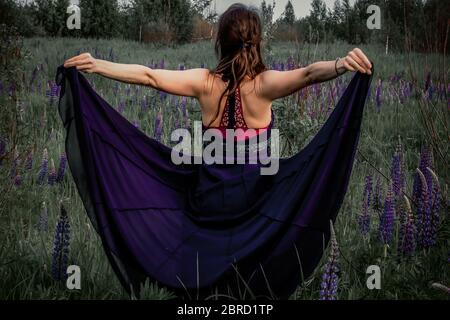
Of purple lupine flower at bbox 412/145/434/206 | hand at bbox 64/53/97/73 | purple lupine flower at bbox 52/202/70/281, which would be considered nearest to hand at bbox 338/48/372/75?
purple lupine flower at bbox 412/145/434/206

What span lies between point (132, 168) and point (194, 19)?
1525cm

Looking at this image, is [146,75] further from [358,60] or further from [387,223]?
[387,223]

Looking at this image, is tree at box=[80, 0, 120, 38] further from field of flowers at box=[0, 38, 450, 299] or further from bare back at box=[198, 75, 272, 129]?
bare back at box=[198, 75, 272, 129]

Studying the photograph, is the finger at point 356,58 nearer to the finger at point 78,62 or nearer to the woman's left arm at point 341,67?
the woman's left arm at point 341,67

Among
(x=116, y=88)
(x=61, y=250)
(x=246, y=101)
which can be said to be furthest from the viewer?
(x=116, y=88)

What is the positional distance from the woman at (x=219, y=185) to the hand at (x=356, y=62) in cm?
2

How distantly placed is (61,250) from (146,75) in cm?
92

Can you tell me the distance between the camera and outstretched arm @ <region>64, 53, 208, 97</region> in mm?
2508

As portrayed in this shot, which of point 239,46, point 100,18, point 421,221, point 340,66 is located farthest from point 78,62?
point 100,18

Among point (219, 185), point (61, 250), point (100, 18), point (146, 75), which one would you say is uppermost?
point (100, 18)

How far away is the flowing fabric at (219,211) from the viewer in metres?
2.50

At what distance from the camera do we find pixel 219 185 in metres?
2.60

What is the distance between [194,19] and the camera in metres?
17.3
